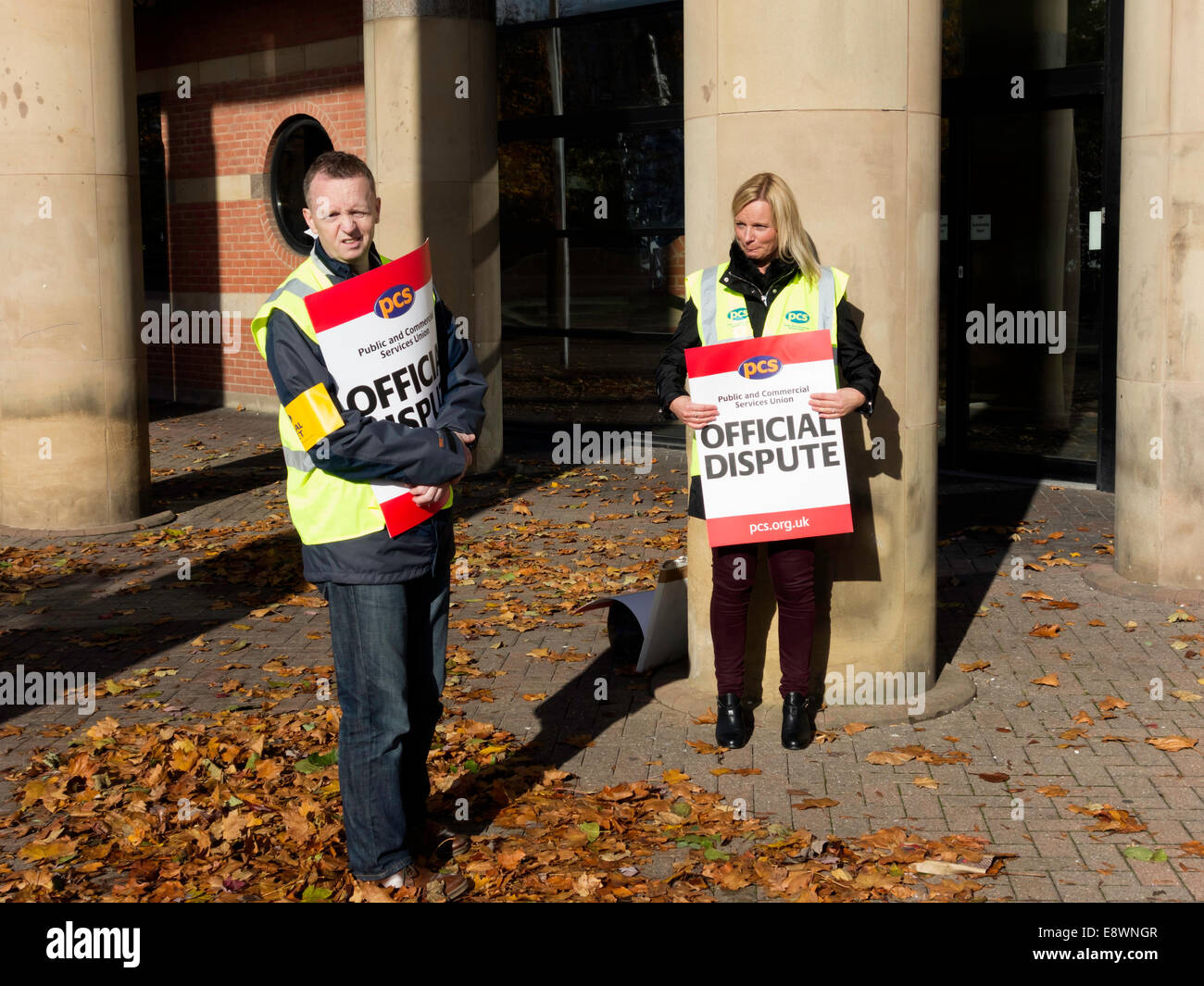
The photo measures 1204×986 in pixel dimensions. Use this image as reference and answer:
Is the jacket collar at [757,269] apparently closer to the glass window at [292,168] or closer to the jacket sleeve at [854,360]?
the jacket sleeve at [854,360]

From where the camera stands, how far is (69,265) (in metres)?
10.9

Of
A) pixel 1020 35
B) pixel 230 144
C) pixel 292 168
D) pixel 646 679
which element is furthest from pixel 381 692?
pixel 230 144

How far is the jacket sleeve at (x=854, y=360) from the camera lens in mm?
5926

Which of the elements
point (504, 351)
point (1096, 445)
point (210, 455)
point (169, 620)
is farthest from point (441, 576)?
point (504, 351)

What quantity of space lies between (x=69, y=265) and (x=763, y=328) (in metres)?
6.74

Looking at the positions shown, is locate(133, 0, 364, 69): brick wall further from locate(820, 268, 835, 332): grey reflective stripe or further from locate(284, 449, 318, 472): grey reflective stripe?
locate(284, 449, 318, 472): grey reflective stripe

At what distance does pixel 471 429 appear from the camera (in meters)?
4.70

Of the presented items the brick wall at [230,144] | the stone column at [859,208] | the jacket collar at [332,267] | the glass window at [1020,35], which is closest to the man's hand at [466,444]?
the jacket collar at [332,267]

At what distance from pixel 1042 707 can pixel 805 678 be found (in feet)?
3.93

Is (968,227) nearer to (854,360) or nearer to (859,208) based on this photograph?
(859,208)

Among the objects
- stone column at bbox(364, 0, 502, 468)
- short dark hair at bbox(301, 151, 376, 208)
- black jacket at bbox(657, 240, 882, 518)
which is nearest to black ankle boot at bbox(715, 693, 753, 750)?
black jacket at bbox(657, 240, 882, 518)

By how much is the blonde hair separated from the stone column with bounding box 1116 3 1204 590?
135 inches

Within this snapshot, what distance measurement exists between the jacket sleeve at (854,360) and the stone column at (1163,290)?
3209 millimetres
